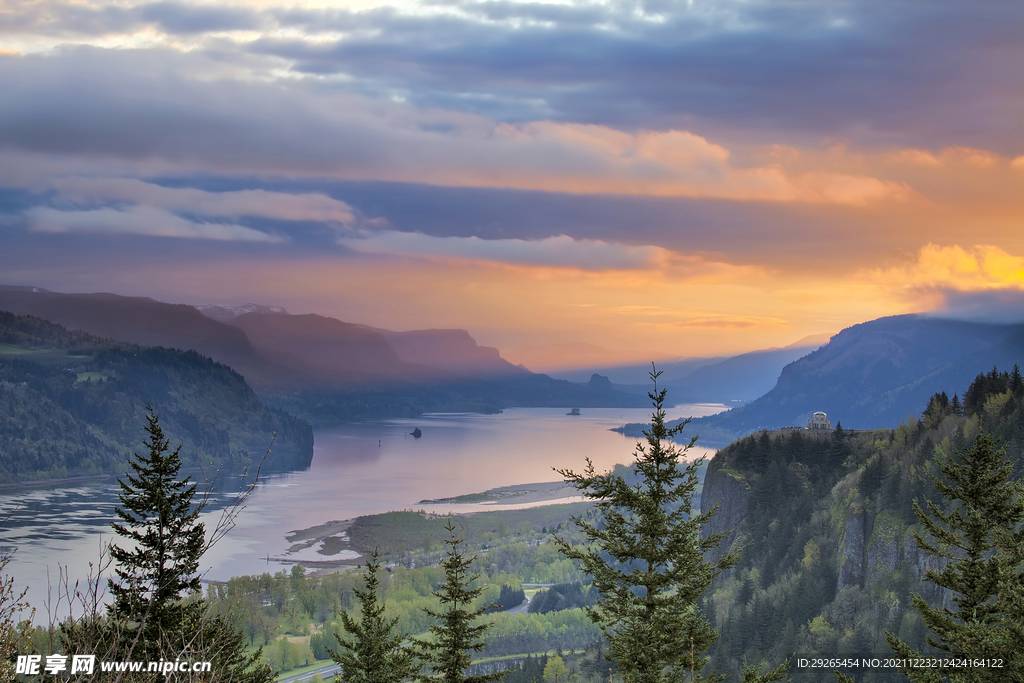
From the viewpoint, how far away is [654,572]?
568 inches

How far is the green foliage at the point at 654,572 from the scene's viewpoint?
13.8 m

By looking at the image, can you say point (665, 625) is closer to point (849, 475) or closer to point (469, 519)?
point (849, 475)

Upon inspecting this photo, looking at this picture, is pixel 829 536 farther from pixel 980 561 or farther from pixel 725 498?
pixel 980 561

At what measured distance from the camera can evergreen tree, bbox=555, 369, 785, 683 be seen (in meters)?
13.8

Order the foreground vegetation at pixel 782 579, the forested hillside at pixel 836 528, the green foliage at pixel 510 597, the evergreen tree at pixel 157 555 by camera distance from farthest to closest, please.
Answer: the green foliage at pixel 510 597 → the forested hillside at pixel 836 528 → the foreground vegetation at pixel 782 579 → the evergreen tree at pixel 157 555

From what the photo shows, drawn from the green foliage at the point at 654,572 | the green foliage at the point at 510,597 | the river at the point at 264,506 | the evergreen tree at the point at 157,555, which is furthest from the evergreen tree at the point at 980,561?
the green foliage at the point at 510,597

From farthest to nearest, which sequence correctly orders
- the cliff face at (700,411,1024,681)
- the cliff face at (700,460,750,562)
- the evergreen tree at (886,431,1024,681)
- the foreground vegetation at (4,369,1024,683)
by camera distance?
the cliff face at (700,460,750,562), the cliff face at (700,411,1024,681), the foreground vegetation at (4,369,1024,683), the evergreen tree at (886,431,1024,681)

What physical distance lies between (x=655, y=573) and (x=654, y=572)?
0.02 metres

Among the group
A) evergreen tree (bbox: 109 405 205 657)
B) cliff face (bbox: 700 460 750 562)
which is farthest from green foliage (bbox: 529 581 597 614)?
evergreen tree (bbox: 109 405 205 657)

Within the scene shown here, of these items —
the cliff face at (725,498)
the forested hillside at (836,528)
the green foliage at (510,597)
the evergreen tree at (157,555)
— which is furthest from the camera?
the green foliage at (510,597)

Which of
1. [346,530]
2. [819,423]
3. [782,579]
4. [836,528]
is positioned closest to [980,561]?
[782,579]

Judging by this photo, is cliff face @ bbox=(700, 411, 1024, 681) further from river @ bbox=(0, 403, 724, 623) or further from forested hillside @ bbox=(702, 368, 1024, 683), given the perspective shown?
river @ bbox=(0, 403, 724, 623)

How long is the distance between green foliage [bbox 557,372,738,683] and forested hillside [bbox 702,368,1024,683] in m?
34.9

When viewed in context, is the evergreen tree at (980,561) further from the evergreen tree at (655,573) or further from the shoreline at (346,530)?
the shoreline at (346,530)
